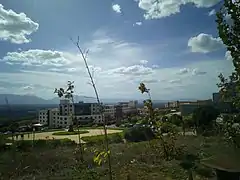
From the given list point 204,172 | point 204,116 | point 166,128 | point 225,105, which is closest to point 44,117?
point 204,116

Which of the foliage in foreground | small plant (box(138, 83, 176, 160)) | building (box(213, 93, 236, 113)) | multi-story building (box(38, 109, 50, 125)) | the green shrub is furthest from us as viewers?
multi-story building (box(38, 109, 50, 125))

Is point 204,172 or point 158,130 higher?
point 158,130

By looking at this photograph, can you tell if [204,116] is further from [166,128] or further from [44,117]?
[44,117]

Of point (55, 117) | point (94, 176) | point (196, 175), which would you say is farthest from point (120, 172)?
point (55, 117)

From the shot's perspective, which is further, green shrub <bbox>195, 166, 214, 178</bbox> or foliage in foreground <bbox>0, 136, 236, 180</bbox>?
foliage in foreground <bbox>0, 136, 236, 180</bbox>

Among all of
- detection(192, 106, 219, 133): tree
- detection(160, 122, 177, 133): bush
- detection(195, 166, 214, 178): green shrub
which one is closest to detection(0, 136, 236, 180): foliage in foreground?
detection(195, 166, 214, 178): green shrub

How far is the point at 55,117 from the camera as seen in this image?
58.7 meters

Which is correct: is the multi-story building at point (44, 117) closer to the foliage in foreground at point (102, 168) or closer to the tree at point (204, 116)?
the tree at point (204, 116)

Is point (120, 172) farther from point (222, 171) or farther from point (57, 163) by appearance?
point (222, 171)

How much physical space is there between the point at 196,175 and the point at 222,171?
5.13 m

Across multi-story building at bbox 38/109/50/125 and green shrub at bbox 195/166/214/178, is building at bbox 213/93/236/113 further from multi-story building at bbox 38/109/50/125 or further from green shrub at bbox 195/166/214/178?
multi-story building at bbox 38/109/50/125

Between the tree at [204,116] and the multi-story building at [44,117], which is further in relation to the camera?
the multi-story building at [44,117]

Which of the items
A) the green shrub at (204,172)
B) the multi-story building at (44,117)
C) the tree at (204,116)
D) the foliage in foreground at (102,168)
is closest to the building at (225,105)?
the foliage in foreground at (102,168)

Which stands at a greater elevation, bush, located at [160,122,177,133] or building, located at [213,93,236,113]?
building, located at [213,93,236,113]
